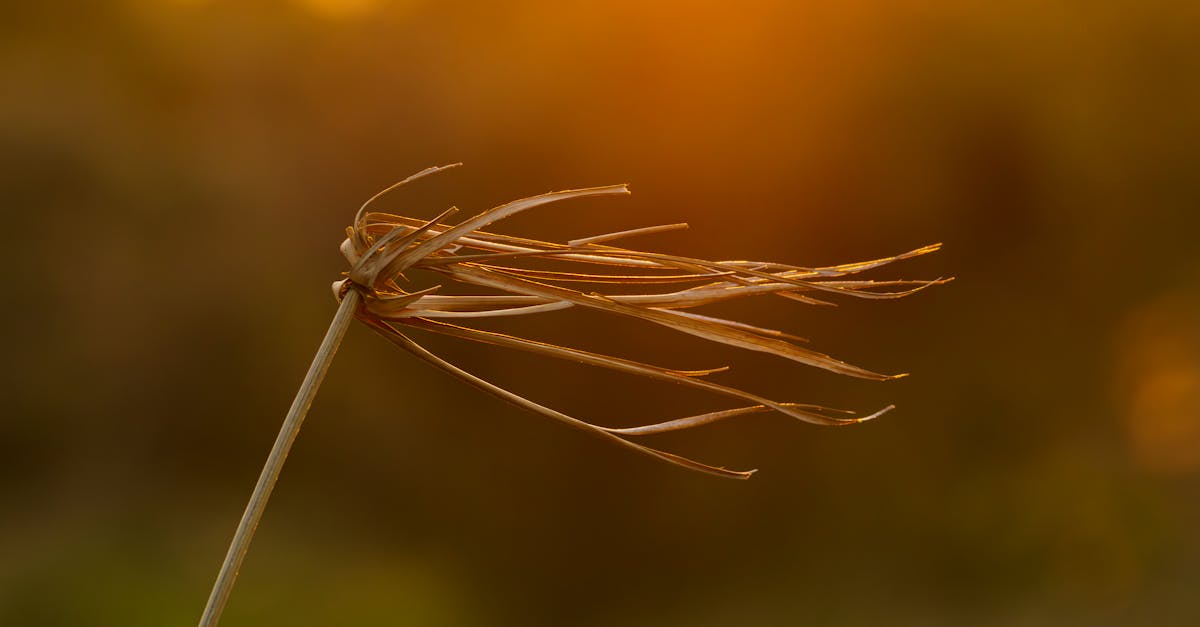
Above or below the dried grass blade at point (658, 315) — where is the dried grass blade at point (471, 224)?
above

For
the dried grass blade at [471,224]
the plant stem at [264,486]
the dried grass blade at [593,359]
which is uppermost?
the dried grass blade at [471,224]

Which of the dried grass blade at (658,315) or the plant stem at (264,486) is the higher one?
the dried grass blade at (658,315)

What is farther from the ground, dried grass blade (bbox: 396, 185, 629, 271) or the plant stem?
dried grass blade (bbox: 396, 185, 629, 271)

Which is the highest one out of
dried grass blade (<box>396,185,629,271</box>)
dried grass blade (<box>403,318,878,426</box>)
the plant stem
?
dried grass blade (<box>396,185,629,271</box>)

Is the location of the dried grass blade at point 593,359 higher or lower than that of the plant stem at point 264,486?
higher

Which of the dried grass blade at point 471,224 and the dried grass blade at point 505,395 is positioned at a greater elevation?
the dried grass blade at point 471,224
